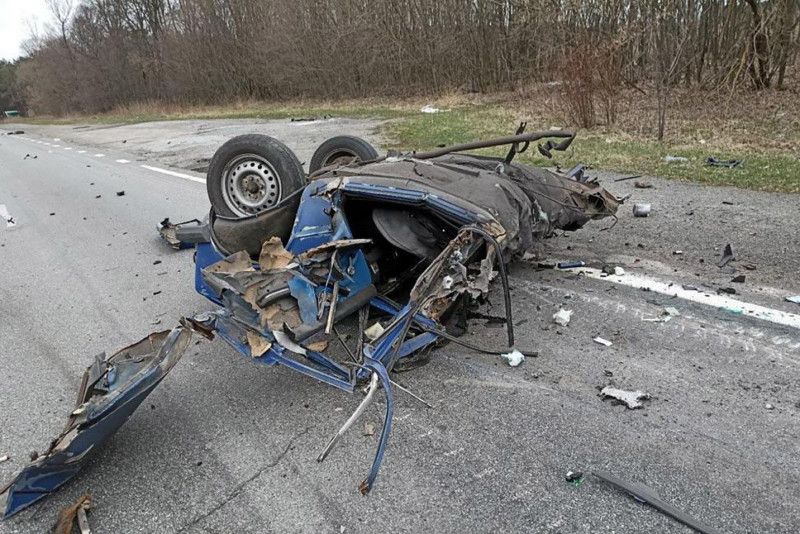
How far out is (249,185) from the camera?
439 cm

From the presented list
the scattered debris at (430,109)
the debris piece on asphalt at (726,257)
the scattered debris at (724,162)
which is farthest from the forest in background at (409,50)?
the debris piece on asphalt at (726,257)

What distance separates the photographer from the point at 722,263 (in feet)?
13.6

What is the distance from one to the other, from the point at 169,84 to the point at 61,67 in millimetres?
16341

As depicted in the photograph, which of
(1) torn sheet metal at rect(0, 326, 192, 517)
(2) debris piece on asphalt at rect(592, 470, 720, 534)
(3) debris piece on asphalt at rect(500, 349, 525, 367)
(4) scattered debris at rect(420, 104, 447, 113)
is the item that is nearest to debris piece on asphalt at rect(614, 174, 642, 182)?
(3) debris piece on asphalt at rect(500, 349, 525, 367)

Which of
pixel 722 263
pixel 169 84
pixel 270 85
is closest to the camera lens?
pixel 722 263

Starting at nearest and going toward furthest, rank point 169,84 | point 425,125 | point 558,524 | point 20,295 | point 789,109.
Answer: point 558,524, point 20,295, point 789,109, point 425,125, point 169,84

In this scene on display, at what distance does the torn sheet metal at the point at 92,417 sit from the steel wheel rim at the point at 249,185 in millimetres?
1680

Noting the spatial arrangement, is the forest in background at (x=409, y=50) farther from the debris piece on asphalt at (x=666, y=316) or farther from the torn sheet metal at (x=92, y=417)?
the torn sheet metal at (x=92, y=417)

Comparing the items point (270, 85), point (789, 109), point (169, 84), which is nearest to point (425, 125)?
point (789, 109)

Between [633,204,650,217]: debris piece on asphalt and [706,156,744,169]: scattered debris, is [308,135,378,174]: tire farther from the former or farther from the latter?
[706,156,744,169]: scattered debris

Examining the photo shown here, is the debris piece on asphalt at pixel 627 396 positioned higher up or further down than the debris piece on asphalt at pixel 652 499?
higher up

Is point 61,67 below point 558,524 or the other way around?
the other way around

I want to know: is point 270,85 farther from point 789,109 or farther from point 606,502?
point 606,502

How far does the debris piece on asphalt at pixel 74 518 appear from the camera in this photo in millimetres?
2350
